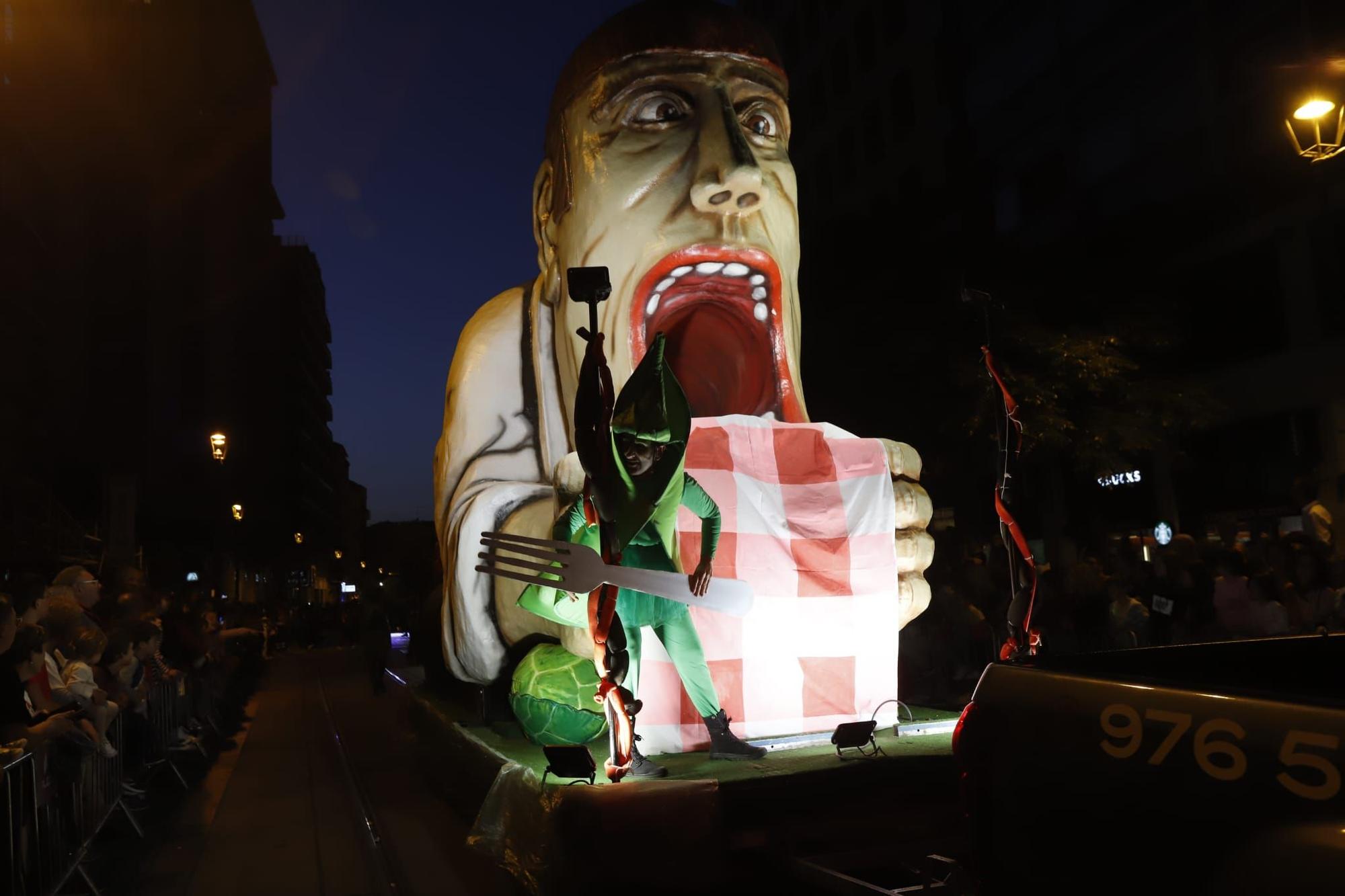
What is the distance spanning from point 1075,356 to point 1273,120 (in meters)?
5.22

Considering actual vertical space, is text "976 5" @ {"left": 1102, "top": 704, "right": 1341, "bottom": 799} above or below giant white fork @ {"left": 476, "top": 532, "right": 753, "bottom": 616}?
below

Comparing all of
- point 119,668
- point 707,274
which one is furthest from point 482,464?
point 119,668

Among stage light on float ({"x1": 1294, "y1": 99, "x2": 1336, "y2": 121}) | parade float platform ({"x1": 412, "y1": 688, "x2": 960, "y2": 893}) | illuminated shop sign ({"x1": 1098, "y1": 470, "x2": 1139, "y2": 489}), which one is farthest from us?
illuminated shop sign ({"x1": 1098, "y1": 470, "x2": 1139, "y2": 489})

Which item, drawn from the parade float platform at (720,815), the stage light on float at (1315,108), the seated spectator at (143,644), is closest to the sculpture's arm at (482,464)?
the parade float platform at (720,815)

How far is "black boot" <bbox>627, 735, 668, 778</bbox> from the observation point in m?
4.14

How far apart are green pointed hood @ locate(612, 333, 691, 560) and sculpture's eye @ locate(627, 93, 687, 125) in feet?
5.73

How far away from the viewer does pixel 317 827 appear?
263 inches

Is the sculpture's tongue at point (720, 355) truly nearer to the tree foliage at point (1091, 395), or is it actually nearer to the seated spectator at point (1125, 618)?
the seated spectator at point (1125, 618)

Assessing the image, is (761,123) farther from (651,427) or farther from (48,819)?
(48,819)

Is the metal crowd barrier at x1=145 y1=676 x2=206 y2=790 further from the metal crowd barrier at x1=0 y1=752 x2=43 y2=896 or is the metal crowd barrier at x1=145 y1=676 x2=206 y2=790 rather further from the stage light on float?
the stage light on float

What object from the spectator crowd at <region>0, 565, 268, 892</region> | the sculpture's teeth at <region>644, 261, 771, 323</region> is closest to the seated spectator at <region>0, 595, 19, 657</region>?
the spectator crowd at <region>0, 565, 268, 892</region>

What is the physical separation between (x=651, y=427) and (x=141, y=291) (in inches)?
1043

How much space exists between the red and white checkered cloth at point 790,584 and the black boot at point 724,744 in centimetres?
26

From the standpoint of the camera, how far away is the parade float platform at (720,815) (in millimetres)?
3805
